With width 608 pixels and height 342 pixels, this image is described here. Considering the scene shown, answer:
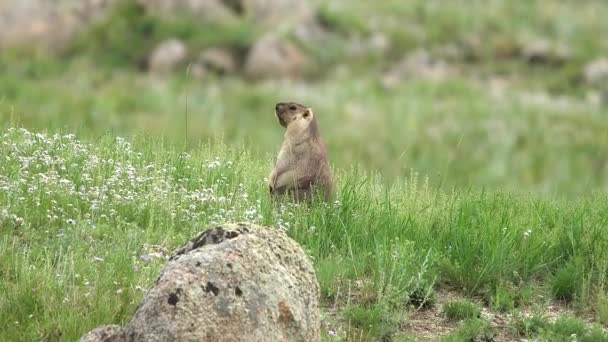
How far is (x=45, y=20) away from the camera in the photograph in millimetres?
44500

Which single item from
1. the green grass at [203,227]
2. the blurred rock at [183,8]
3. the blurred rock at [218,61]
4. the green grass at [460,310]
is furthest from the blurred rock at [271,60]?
the green grass at [460,310]

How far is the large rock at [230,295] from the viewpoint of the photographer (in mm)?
7914

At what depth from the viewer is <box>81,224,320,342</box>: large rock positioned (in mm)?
7914

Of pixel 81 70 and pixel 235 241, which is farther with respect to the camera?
pixel 81 70

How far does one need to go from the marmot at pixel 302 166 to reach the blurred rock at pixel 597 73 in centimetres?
3500

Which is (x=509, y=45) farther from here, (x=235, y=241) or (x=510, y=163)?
(x=235, y=241)

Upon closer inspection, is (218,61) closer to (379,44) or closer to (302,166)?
(379,44)

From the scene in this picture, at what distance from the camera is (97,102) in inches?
1501

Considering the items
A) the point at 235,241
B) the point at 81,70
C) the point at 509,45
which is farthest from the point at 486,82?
the point at 235,241

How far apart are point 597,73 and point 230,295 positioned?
1572 inches

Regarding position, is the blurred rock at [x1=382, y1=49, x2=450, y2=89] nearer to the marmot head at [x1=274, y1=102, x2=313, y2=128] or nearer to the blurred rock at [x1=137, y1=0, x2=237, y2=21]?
the blurred rock at [x1=137, y1=0, x2=237, y2=21]

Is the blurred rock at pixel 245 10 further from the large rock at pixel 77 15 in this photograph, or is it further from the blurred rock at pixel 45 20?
the blurred rock at pixel 45 20

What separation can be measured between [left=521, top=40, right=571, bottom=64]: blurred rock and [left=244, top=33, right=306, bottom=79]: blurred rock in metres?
9.24

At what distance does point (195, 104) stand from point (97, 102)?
3.55 metres
